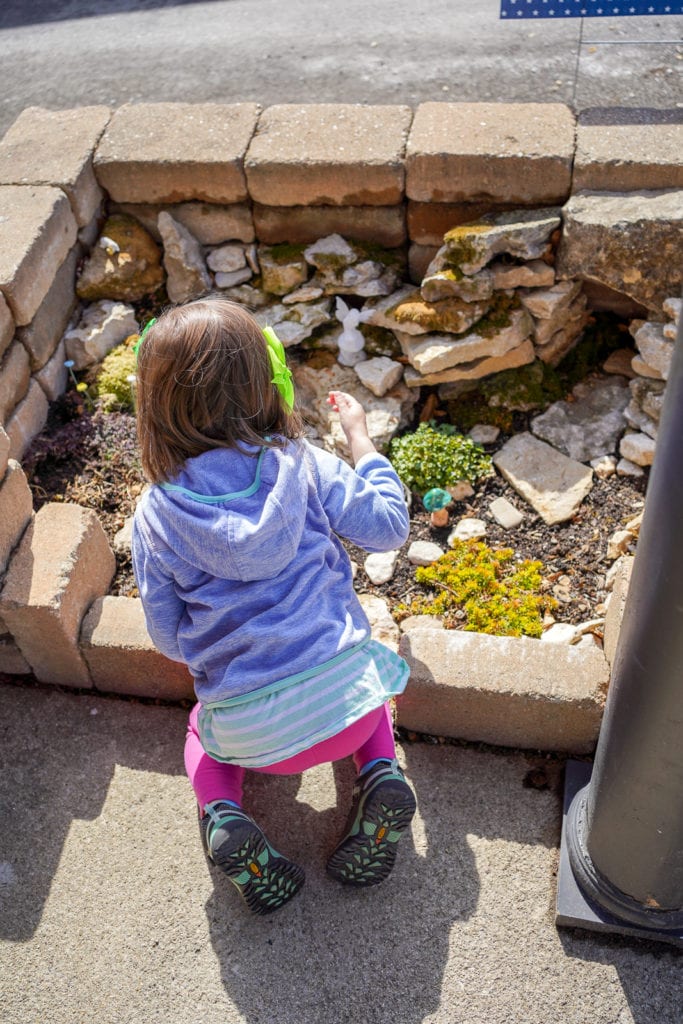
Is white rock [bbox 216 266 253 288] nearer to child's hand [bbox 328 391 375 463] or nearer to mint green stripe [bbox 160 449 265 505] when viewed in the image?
child's hand [bbox 328 391 375 463]

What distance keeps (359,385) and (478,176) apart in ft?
3.48

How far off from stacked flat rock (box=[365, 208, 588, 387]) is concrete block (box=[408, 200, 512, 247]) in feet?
0.23

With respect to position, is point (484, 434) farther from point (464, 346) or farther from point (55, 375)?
point (55, 375)

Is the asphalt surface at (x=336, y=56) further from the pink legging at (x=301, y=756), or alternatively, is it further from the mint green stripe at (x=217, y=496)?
the pink legging at (x=301, y=756)

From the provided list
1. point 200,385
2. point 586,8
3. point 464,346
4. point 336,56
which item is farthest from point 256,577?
point 336,56

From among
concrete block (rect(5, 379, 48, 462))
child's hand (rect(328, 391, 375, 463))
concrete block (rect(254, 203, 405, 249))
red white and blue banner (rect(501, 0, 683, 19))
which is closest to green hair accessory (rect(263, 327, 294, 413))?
child's hand (rect(328, 391, 375, 463))

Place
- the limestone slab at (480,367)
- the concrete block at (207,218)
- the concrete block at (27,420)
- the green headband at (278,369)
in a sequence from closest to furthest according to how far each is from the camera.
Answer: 1. the green headband at (278,369)
2. the concrete block at (27,420)
3. the limestone slab at (480,367)
4. the concrete block at (207,218)

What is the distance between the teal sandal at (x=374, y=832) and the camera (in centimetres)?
263

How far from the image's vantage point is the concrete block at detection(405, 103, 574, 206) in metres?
3.89

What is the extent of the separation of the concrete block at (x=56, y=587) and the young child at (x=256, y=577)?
0.64 m

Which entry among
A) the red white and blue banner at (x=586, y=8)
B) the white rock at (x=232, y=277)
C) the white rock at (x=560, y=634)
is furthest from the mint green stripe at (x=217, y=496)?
the red white and blue banner at (x=586, y=8)

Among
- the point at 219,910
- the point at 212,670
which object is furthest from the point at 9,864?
the point at 212,670

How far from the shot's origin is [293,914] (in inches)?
109

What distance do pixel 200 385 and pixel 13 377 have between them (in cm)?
186
